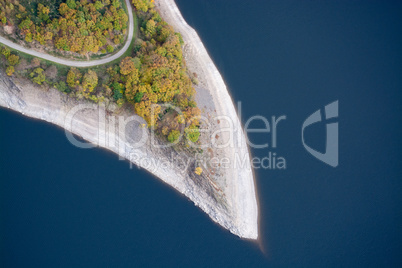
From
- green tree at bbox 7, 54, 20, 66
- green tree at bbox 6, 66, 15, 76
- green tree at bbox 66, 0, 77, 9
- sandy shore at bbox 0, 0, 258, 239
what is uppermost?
green tree at bbox 66, 0, 77, 9

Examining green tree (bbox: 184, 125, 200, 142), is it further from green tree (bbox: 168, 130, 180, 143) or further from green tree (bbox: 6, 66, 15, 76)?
green tree (bbox: 6, 66, 15, 76)

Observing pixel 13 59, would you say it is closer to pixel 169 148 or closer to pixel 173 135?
pixel 173 135

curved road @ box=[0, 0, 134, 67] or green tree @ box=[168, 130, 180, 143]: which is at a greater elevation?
curved road @ box=[0, 0, 134, 67]

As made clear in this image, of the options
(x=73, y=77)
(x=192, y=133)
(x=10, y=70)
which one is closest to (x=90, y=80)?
(x=73, y=77)

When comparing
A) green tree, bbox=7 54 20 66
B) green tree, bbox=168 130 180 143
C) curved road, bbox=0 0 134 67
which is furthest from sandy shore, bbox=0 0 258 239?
curved road, bbox=0 0 134 67

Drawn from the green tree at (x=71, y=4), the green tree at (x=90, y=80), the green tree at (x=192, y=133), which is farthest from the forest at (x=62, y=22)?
the green tree at (x=192, y=133)

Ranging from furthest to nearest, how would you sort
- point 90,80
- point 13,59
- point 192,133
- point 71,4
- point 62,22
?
point 192,133, point 90,80, point 71,4, point 13,59, point 62,22

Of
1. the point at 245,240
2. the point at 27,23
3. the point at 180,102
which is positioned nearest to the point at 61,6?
the point at 27,23

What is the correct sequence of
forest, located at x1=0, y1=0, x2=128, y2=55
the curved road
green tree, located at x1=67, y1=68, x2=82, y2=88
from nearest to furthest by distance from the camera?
forest, located at x1=0, y1=0, x2=128, y2=55
green tree, located at x1=67, y1=68, x2=82, y2=88
the curved road

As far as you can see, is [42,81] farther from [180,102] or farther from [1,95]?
[180,102]
